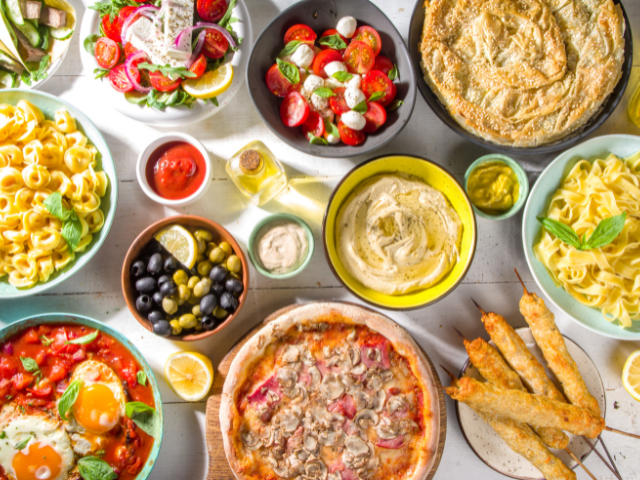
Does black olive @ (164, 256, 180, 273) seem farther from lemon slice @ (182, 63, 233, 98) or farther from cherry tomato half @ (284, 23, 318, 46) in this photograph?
cherry tomato half @ (284, 23, 318, 46)

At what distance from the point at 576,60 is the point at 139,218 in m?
3.68

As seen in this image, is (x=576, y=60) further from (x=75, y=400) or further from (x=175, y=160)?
Answer: (x=75, y=400)

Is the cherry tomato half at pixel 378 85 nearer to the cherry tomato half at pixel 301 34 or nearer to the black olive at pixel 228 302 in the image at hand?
the cherry tomato half at pixel 301 34

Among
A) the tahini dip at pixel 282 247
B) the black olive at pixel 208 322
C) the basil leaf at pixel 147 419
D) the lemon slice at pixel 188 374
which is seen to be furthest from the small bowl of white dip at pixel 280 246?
the basil leaf at pixel 147 419

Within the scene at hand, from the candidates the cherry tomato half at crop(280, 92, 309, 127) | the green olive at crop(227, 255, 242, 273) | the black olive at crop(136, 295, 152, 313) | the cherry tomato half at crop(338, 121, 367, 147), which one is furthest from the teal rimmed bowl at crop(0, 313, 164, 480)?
the cherry tomato half at crop(338, 121, 367, 147)

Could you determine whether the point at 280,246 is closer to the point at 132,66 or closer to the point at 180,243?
the point at 180,243

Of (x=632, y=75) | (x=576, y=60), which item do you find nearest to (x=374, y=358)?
(x=576, y=60)

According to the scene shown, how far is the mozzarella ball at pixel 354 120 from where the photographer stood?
3133 millimetres

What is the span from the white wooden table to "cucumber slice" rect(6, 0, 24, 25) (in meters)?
0.43

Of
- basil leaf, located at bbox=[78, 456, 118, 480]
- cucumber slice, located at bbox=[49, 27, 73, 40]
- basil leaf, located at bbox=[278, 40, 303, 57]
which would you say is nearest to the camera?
basil leaf, located at bbox=[78, 456, 118, 480]

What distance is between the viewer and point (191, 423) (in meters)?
3.58

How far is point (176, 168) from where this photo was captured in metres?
3.37

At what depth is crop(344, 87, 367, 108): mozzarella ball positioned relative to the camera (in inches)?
124

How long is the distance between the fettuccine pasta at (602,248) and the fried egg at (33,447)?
395 centimetres
